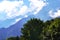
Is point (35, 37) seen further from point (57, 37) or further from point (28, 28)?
point (57, 37)

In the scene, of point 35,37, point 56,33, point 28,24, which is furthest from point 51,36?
point 28,24

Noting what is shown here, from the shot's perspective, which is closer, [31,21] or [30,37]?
[30,37]

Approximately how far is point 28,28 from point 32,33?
3218mm

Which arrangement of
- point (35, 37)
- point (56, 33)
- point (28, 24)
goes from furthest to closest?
point (28, 24)
point (35, 37)
point (56, 33)

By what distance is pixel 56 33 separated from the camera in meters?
60.5

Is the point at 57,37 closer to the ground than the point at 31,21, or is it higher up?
closer to the ground

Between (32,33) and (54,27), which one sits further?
(32,33)

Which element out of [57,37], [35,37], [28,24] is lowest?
[57,37]

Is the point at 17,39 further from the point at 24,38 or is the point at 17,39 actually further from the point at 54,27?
the point at 54,27

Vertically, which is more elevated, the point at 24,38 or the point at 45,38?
the point at 24,38

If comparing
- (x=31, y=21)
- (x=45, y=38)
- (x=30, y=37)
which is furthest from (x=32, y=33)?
(x=45, y=38)

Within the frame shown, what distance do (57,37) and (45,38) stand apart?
→ 308 cm

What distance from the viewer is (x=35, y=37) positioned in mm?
78875

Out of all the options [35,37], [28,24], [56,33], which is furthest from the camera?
[28,24]
